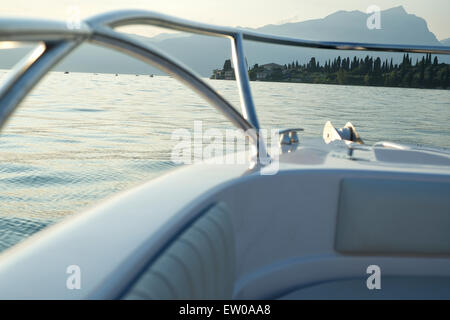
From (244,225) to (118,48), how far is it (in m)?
0.54

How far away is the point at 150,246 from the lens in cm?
62

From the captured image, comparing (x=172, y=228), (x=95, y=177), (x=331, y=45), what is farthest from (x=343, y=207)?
Result: (x=95, y=177)

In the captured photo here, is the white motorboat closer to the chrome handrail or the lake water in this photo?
the chrome handrail

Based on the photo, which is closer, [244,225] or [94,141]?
[244,225]

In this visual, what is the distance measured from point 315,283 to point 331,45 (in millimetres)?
992

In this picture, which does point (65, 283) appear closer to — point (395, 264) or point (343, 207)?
point (343, 207)

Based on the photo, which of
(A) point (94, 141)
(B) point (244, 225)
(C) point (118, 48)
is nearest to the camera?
(C) point (118, 48)

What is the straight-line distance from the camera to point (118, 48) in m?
0.70

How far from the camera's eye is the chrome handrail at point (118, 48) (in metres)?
0.43

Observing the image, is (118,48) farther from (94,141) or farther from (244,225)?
(94,141)

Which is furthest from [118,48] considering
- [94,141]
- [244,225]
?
[94,141]

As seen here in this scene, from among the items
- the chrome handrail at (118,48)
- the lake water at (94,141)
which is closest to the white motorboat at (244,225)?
the chrome handrail at (118,48)

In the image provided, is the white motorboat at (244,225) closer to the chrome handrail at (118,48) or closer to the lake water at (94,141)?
the chrome handrail at (118,48)

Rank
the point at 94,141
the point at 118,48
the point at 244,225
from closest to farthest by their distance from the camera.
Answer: the point at 118,48, the point at 244,225, the point at 94,141
